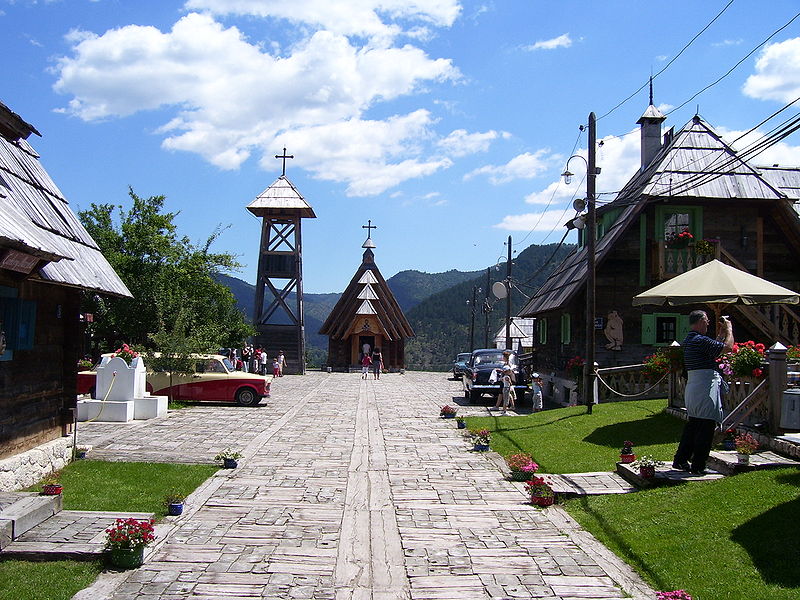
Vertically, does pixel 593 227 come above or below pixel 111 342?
above

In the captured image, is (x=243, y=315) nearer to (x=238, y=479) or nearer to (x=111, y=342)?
(x=111, y=342)

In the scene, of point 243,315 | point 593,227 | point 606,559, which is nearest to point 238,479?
point 606,559

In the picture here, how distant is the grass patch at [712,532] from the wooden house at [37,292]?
23.3 feet

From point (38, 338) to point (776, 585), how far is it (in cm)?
1034

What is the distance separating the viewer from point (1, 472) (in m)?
10.0

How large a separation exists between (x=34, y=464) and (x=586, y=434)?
32.0 feet

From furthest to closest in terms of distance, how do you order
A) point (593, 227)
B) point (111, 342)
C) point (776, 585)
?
point (111, 342) → point (593, 227) → point (776, 585)

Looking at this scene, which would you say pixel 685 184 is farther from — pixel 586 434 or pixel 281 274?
pixel 281 274

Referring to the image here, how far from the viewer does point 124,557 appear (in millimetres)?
7156

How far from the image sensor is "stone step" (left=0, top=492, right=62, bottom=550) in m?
7.70

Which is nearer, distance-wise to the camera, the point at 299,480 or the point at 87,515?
the point at 87,515

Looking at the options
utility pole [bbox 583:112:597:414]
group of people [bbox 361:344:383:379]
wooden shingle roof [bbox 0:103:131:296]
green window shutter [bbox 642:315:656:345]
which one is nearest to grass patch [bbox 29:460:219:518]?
wooden shingle roof [bbox 0:103:131:296]

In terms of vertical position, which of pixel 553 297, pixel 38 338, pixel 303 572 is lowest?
pixel 303 572

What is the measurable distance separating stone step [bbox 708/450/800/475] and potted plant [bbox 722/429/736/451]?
14.7 inches
